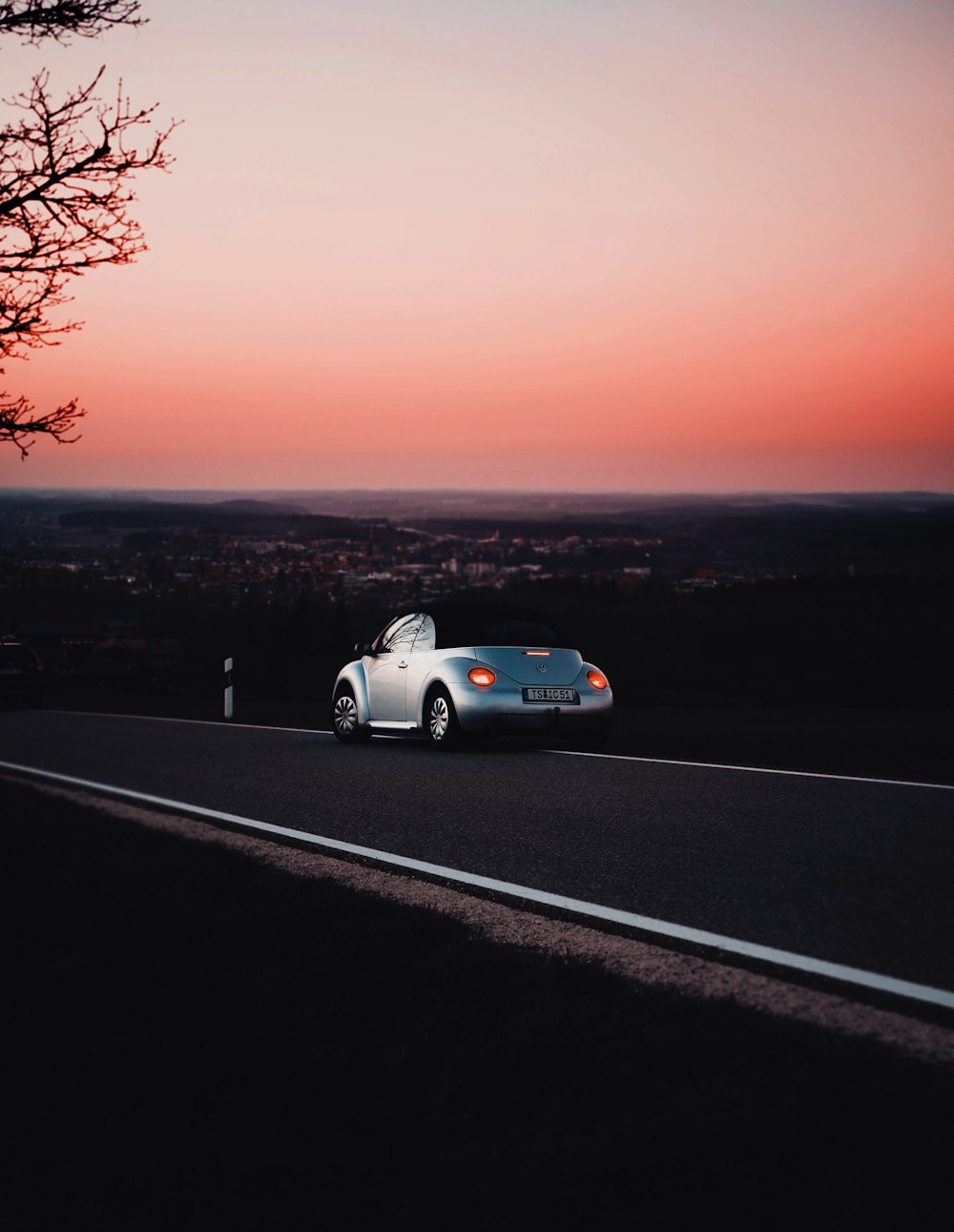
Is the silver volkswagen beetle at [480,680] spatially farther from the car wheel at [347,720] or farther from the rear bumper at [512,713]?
the car wheel at [347,720]

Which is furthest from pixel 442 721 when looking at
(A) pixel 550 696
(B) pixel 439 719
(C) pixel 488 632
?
(A) pixel 550 696

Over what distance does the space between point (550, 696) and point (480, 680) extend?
2.46 feet

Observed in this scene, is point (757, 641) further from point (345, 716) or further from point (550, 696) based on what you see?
point (550, 696)

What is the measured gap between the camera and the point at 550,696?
13.6m

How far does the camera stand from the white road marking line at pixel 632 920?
4879mm

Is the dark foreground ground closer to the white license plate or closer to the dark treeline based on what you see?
the white license plate

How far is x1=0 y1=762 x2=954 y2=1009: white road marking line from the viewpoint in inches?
192

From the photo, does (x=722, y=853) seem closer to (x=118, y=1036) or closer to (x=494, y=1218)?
(x=118, y=1036)

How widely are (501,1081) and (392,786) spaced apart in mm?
7105

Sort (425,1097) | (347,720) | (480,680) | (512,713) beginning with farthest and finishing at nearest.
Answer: (347,720) → (480,680) → (512,713) → (425,1097)

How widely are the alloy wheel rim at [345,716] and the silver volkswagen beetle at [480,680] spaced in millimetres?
386

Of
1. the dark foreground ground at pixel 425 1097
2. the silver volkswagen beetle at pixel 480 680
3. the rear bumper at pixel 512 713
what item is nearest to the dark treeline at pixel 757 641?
the silver volkswagen beetle at pixel 480 680

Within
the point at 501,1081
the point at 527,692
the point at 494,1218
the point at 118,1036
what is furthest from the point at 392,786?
the point at 494,1218

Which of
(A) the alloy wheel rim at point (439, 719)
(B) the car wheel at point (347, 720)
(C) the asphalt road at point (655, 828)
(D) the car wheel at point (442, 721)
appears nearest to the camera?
(C) the asphalt road at point (655, 828)
